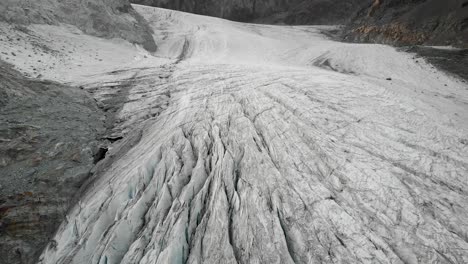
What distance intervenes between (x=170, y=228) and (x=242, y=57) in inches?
361

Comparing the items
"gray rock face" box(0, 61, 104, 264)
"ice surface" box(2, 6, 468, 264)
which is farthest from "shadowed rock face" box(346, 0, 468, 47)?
"gray rock face" box(0, 61, 104, 264)

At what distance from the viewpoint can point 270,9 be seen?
2591 cm

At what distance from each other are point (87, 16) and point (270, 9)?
1816 cm

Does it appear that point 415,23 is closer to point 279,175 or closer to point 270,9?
point 279,175

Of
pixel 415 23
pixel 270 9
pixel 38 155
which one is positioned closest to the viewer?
pixel 38 155

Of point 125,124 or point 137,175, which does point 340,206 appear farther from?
point 125,124

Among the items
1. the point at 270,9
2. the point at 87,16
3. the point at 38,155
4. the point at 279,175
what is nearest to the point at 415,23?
the point at 279,175

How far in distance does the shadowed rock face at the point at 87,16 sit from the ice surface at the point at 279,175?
2423mm

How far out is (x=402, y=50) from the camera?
11.1 metres

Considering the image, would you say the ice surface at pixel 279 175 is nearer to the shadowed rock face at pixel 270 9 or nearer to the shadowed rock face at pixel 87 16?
the shadowed rock face at pixel 87 16

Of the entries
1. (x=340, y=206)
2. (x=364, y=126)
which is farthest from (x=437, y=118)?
(x=340, y=206)

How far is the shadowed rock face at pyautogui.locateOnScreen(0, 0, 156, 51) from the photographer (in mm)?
9578

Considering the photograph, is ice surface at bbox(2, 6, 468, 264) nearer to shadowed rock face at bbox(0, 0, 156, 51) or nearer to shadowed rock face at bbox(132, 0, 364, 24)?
shadowed rock face at bbox(0, 0, 156, 51)

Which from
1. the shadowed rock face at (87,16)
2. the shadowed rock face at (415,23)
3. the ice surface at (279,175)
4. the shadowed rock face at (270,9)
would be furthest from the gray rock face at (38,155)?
the shadowed rock face at (270,9)
